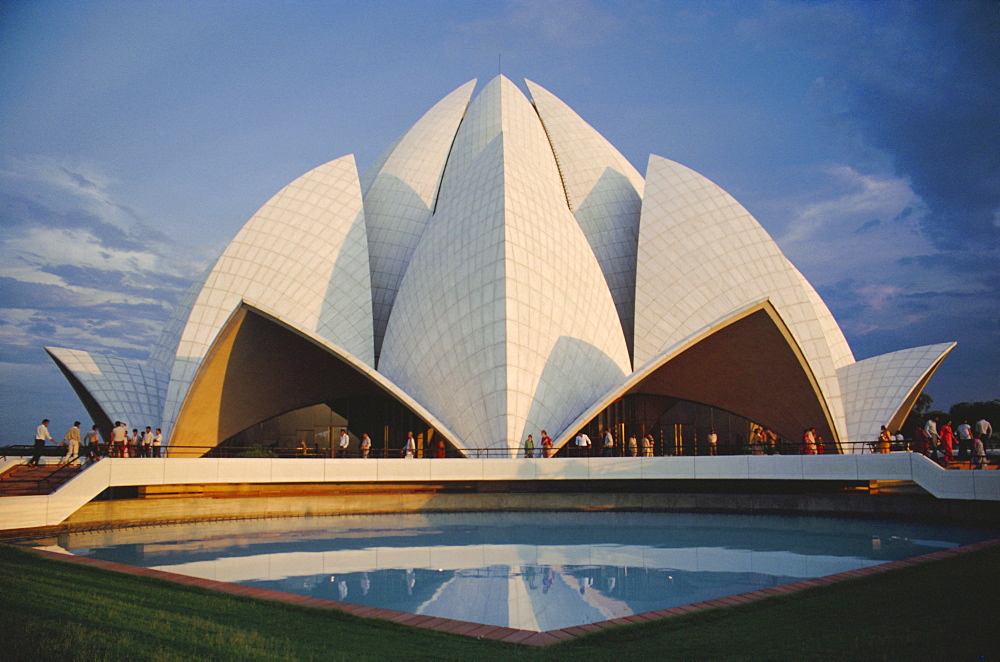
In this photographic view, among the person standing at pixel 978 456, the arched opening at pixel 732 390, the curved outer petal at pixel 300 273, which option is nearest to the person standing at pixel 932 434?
the person standing at pixel 978 456

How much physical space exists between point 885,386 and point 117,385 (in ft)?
95.3

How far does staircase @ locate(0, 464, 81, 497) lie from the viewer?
13203 mm

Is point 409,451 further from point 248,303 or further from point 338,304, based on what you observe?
point 338,304

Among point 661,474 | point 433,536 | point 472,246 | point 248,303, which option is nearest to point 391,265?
point 472,246

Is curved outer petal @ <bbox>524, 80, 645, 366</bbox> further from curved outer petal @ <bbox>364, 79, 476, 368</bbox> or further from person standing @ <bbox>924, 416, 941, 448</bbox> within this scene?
person standing @ <bbox>924, 416, 941, 448</bbox>

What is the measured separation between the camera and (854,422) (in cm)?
2691

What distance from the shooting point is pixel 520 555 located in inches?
396

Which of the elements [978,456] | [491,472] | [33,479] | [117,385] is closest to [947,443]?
[978,456]

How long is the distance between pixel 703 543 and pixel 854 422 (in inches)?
740

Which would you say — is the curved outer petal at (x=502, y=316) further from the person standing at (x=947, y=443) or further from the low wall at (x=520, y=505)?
the person standing at (x=947, y=443)

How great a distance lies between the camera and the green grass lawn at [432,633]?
4266 mm

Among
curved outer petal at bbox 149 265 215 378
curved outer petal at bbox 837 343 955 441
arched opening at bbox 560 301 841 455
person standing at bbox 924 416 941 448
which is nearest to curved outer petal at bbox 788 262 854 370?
curved outer petal at bbox 837 343 955 441

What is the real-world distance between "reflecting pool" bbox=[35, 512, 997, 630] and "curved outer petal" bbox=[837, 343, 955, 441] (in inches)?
523

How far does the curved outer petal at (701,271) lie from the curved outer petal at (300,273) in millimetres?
11141
